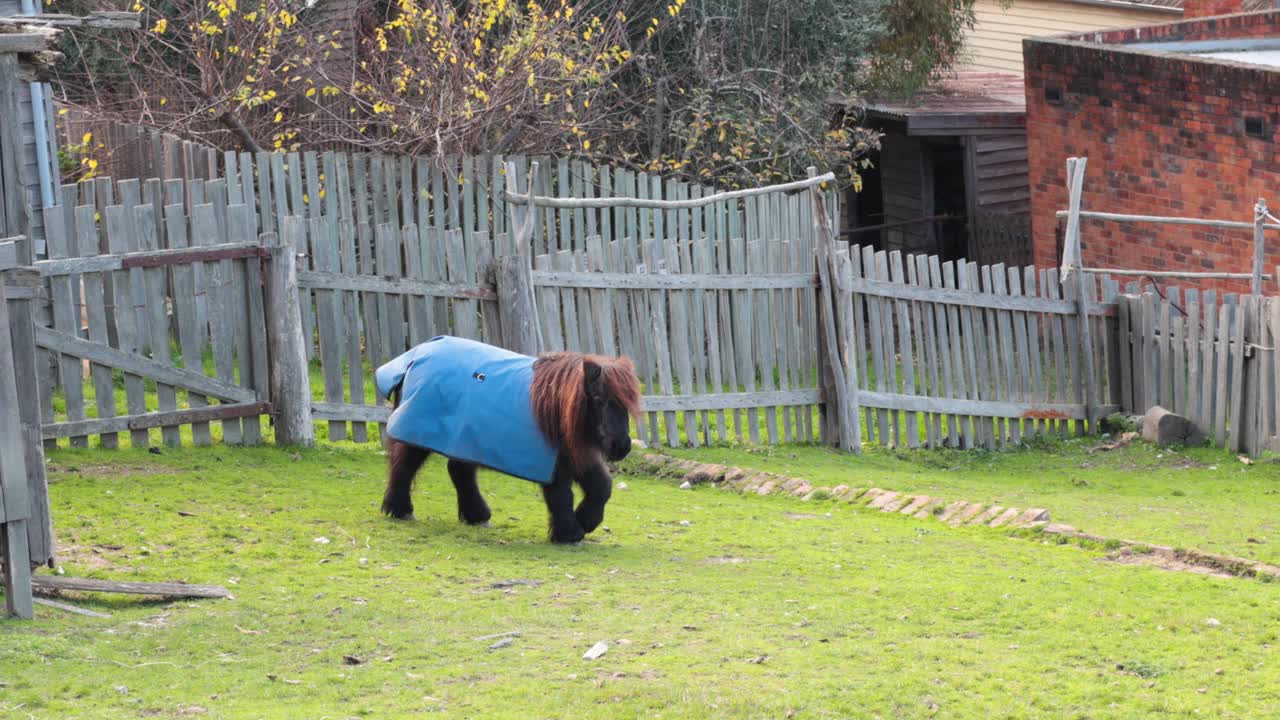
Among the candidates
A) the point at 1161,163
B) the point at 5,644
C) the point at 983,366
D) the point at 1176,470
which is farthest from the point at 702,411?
the point at 1161,163

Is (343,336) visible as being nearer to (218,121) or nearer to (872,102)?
(218,121)

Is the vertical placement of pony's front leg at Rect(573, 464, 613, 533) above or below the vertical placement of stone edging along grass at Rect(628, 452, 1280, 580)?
above

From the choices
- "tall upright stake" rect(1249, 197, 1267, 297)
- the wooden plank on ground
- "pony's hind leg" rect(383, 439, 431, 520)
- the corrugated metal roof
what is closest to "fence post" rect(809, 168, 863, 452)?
"tall upright stake" rect(1249, 197, 1267, 297)

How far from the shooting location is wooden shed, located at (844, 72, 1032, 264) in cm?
2006

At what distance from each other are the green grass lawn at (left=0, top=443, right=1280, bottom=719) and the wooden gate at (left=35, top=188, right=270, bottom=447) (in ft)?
0.94

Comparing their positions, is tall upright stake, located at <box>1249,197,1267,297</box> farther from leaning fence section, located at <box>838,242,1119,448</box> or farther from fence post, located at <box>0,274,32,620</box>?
fence post, located at <box>0,274,32,620</box>

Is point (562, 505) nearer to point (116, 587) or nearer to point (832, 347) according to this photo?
point (116, 587)

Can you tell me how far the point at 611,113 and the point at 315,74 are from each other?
10.4 feet

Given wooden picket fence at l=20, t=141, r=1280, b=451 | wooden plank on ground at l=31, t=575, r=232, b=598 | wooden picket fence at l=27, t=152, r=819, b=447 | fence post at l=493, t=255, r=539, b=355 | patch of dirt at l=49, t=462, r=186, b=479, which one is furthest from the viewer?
fence post at l=493, t=255, r=539, b=355

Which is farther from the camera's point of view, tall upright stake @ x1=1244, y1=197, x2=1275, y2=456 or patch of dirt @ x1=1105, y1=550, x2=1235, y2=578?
tall upright stake @ x1=1244, y1=197, x2=1275, y2=456

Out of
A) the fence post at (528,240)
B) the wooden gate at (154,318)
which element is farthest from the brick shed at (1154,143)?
the wooden gate at (154,318)

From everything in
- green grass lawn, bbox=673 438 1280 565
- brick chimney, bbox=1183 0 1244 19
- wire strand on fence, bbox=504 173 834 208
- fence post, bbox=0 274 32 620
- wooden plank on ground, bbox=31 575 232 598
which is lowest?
green grass lawn, bbox=673 438 1280 565

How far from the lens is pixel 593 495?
8.35 metres

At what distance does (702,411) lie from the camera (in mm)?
11719
